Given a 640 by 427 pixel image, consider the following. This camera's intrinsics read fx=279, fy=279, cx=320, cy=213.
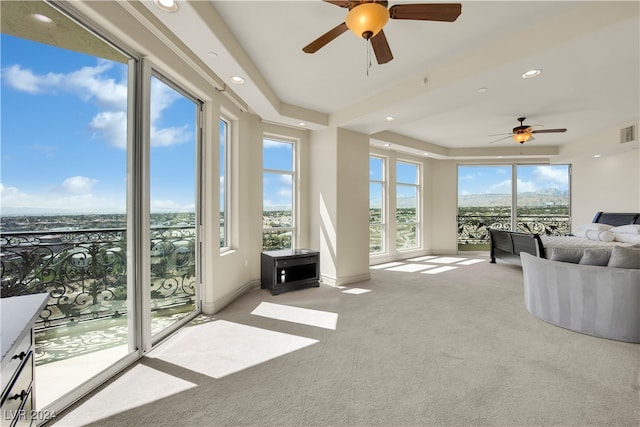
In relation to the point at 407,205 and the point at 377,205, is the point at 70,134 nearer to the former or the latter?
the point at 377,205

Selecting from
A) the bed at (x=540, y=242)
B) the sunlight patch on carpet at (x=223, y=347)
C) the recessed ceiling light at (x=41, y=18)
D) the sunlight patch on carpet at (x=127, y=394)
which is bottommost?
the sunlight patch on carpet at (x=127, y=394)

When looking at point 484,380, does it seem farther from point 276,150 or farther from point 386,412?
point 276,150

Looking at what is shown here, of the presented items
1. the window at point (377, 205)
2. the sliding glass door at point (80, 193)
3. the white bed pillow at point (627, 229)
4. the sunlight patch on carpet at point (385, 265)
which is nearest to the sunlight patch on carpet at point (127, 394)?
the sliding glass door at point (80, 193)

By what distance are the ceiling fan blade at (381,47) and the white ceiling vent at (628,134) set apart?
5.67 m

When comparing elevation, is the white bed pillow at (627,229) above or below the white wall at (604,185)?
below

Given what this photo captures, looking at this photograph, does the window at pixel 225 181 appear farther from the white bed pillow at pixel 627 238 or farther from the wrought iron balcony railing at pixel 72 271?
the white bed pillow at pixel 627 238

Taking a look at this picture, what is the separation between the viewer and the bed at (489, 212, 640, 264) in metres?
4.88

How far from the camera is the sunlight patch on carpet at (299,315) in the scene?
3.06 metres

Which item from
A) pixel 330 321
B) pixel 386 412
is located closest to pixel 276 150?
pixel 330 321

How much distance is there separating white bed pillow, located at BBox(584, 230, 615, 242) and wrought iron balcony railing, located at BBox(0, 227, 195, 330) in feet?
23.8

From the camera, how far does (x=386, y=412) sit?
1.70 meters

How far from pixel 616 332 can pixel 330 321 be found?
271 cm

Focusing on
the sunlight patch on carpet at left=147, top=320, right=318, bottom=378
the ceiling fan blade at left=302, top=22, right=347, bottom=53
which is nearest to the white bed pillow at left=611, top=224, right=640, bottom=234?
the sunlight patch on carpet at left=147, top=320, right=318, bottom=378

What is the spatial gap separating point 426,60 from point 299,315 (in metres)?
3.15
